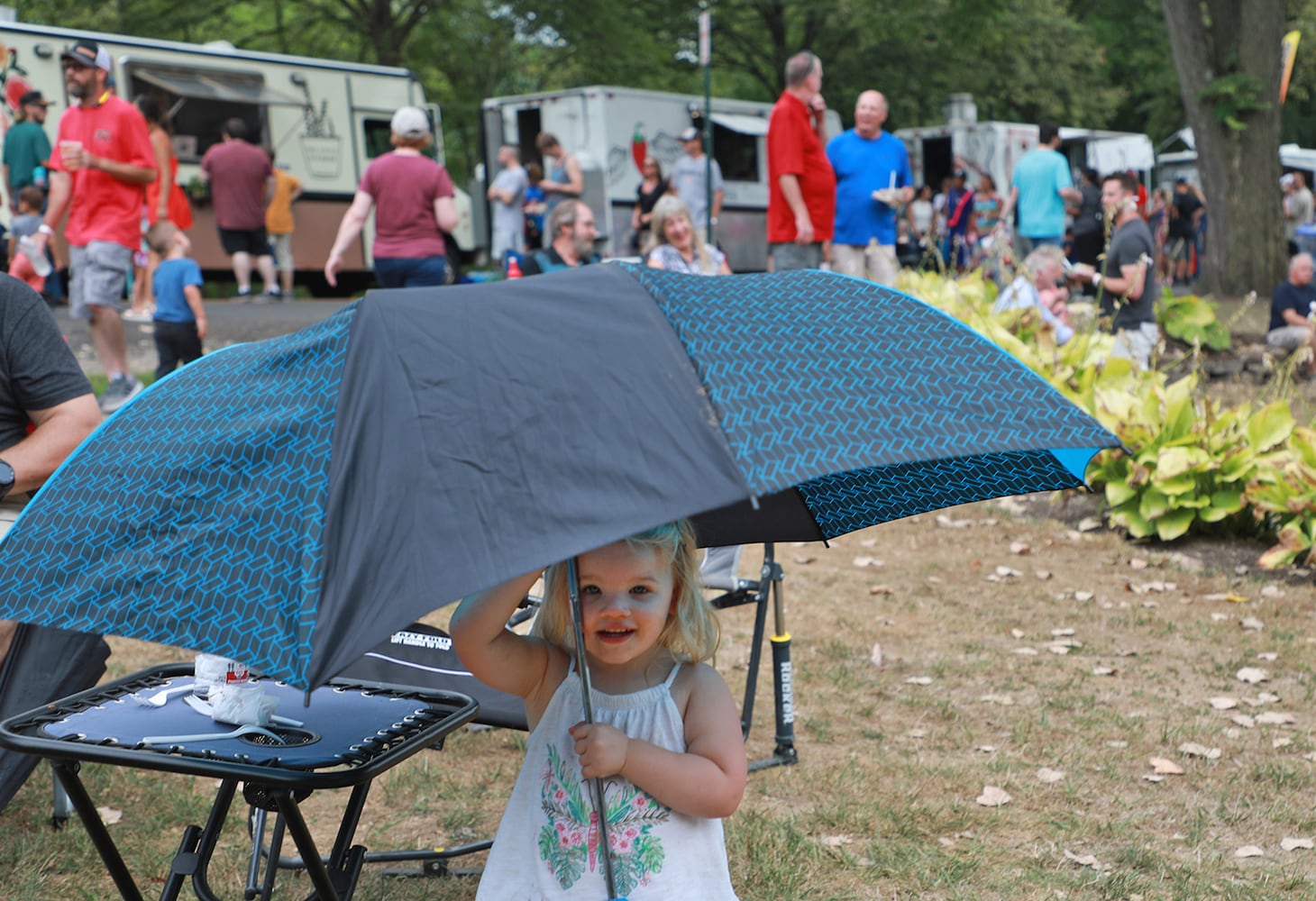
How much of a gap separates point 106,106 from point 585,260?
3177mm

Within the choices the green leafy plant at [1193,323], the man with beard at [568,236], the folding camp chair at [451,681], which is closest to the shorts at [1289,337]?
the green leafy plant at [1193,323]

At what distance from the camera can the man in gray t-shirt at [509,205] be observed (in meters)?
15.7

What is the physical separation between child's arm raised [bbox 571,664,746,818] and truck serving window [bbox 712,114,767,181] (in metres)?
19.1

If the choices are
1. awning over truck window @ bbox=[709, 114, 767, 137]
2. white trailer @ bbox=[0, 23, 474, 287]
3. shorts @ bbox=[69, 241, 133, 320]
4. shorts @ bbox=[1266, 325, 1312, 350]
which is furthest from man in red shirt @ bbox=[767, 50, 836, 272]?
awning over truck window @ bbox=[709, 114, 767, 137]

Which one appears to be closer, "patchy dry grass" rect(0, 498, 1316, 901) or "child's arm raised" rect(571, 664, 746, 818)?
"child's arm raised" rect(571, 664, 746, 818)

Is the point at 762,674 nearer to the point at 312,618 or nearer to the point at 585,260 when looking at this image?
the point at 585,260

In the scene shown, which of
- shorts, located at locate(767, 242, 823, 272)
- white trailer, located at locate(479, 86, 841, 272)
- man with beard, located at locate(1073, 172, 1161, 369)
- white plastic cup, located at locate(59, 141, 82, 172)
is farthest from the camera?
white trailer, located at locate(479, 86, 841, 272)

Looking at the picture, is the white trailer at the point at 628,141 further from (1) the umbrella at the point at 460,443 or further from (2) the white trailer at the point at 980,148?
(1) the umbrella at the point at 460,443

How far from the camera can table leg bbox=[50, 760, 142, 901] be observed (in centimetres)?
226

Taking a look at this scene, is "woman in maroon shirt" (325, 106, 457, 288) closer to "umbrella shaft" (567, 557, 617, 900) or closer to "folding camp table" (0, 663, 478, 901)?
"folding camp table" (0, 663, 478, 901)

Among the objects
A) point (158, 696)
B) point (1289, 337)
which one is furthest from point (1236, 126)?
point (158, 696)

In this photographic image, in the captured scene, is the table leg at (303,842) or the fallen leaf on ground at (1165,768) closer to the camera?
the table leg at (303,842)

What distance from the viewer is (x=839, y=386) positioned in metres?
1.89

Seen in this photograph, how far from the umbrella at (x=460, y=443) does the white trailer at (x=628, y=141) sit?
15616 millimetres
